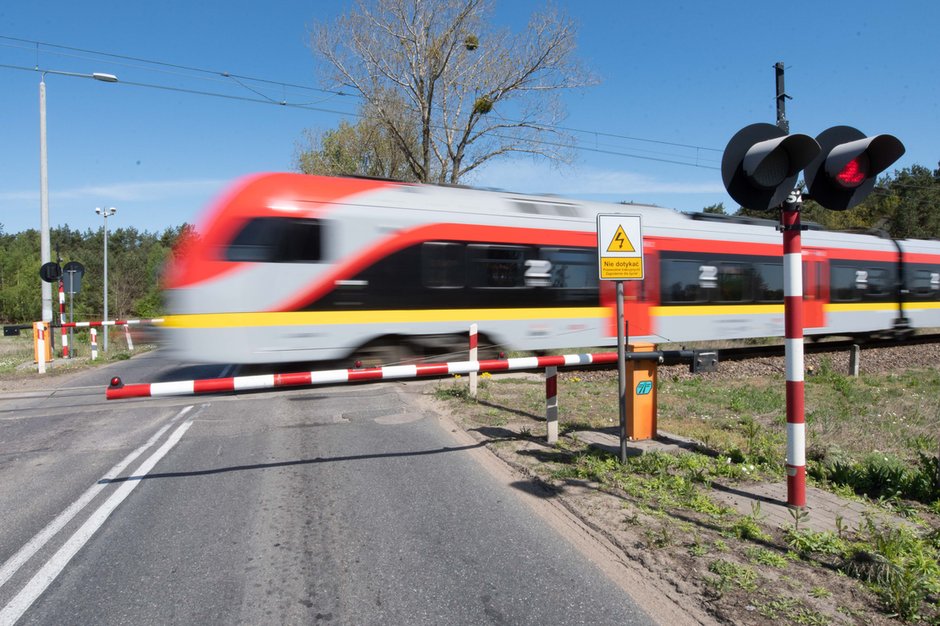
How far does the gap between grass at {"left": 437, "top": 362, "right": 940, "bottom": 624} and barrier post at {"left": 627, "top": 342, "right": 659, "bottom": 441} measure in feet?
1.82

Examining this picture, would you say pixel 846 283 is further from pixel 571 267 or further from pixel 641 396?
pixel 641 396

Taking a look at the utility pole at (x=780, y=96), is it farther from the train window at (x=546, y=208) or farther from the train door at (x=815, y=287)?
the train door at (x=815, y=287)

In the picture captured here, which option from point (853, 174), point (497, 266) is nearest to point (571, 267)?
point (497, 266)

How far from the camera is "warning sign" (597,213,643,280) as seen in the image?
18.1 ft

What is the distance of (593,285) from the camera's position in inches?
511

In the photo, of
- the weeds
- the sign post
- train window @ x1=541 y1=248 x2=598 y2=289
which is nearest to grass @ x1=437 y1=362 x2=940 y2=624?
the weeds

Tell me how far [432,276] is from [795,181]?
7.54 metres

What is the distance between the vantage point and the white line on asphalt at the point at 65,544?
3.16 m

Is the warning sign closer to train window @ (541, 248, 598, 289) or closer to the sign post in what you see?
Answer: the sign post

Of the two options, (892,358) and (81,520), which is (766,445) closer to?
(81,520)

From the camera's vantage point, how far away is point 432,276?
11188mm

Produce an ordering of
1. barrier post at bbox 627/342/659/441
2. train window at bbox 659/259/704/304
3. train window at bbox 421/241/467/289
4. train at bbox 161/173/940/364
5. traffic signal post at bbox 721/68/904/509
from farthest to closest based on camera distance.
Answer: train window at bbox 659/259/704/304 < train window at bbox 421/241/467/289 < train at bbox 161/173/940/364 < barrier post at bbox 627/342/659/441 < traffic signal post at bbox 721/68/904/509

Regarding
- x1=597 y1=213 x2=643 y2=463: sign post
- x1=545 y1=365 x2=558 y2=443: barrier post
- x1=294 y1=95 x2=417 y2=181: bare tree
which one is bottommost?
x1=545 y1=365 x2=558 y2=443: barrier post

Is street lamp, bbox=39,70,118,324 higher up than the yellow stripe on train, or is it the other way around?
street lamp, bbox=39,70,118,324
